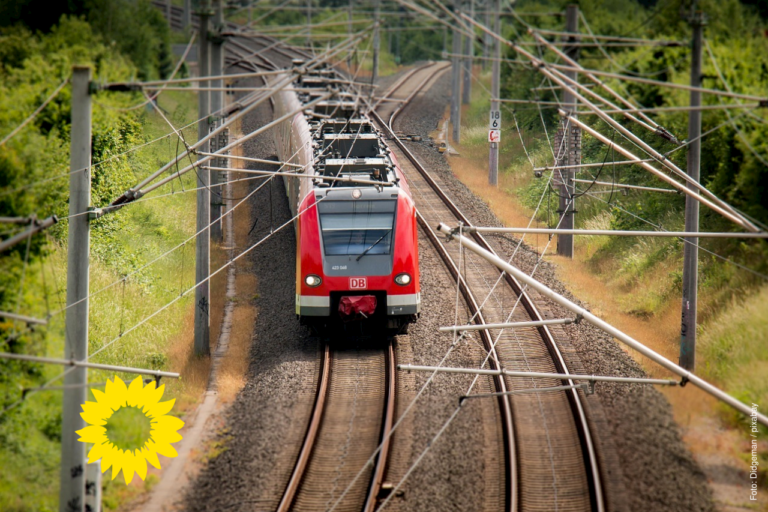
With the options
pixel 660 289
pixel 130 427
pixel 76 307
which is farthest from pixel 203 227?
pixel 660 289

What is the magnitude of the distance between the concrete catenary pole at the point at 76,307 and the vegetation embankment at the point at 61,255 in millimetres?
445

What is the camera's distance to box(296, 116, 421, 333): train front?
48.9 ft

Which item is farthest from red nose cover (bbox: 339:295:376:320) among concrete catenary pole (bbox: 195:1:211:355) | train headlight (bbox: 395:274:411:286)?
concrete catenary pole (bbox: 195:1:211:355)

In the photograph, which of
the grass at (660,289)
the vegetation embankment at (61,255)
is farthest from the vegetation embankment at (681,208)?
the vegetation embankment at (61,255)

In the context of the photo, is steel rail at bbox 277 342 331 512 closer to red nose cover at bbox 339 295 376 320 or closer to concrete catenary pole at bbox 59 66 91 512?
red nose cover at bbox 339 295 376 320

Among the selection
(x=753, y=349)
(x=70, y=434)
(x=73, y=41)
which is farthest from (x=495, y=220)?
(x=70, y=434)

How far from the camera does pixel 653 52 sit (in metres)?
23.2

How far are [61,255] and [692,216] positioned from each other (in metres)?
12.6

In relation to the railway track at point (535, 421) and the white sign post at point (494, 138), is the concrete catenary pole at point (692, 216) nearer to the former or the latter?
the railway track at point (535, 421)

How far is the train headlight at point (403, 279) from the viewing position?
15.0m

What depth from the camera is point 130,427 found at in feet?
42.4

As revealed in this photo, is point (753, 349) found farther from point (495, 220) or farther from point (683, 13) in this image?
point (495, 220)

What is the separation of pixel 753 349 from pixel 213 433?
9293 mm

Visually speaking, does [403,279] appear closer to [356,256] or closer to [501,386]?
[356,256]
